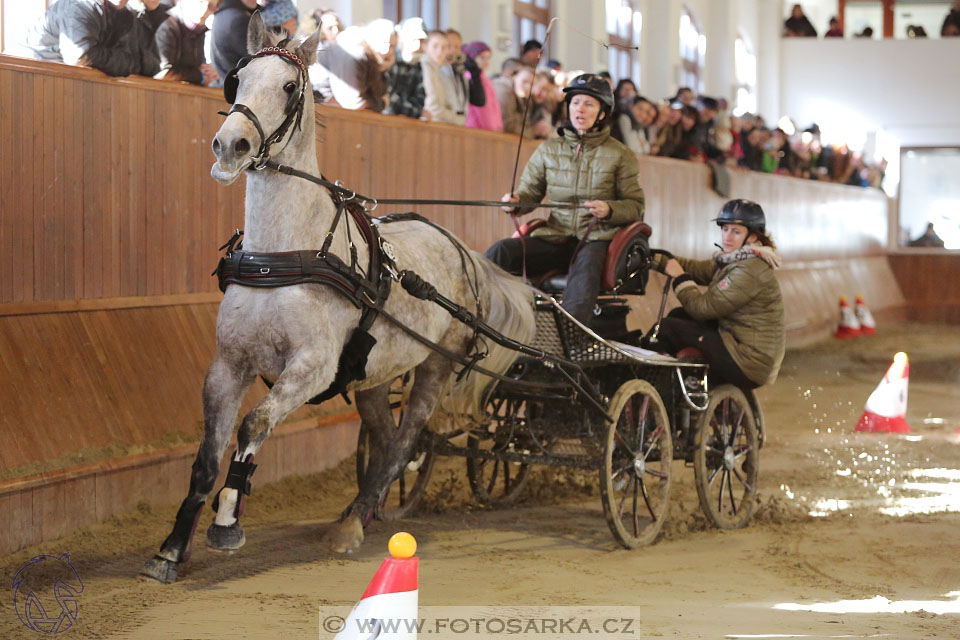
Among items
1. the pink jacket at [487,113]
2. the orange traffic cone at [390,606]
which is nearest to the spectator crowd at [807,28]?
the pink jacket at [487,113]

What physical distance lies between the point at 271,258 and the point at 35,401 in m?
1.80

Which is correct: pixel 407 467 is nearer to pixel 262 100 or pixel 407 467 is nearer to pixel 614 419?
pixel 614 419

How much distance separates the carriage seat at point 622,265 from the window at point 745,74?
68.0 feet

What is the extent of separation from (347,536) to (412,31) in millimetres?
5380

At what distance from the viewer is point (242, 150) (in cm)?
434

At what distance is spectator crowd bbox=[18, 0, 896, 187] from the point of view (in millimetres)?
6691

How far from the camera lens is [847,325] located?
1872 cm

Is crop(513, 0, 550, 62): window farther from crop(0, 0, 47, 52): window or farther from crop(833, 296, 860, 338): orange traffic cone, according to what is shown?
crop(0, 0, 47, 52): window

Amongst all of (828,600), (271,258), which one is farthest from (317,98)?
(828,600)

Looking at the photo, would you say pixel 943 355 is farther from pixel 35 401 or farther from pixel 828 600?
pixel 35 401

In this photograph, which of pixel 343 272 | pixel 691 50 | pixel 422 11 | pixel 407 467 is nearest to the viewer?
pixel 343 272

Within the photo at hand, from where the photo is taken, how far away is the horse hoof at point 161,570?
469cm

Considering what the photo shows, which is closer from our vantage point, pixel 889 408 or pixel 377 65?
pixel 377 65

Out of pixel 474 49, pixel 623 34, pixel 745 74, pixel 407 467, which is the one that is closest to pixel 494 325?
pixel 407 467
